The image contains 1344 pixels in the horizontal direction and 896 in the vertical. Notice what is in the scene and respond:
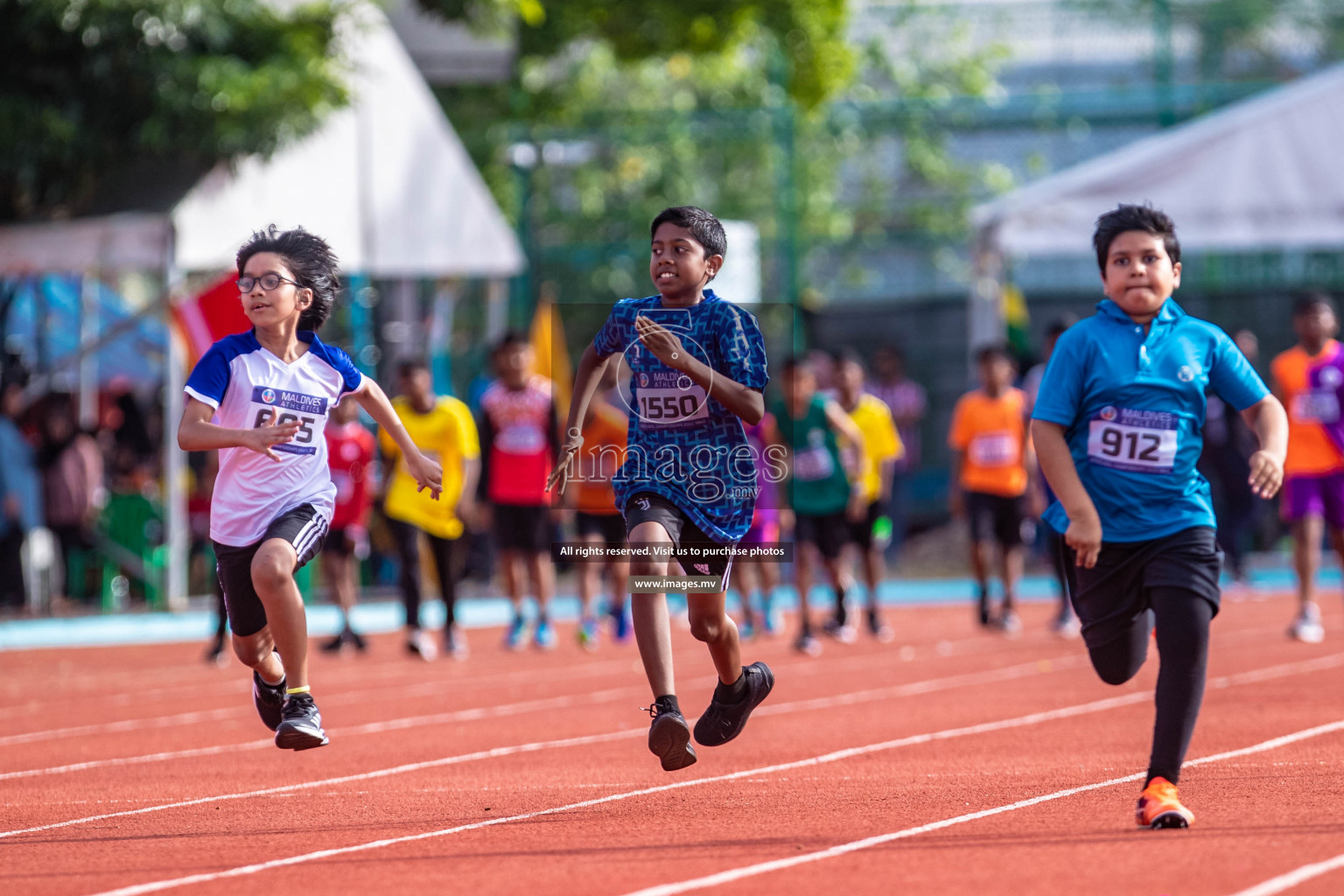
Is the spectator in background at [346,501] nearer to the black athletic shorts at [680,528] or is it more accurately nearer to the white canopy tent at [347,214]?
the white canopy tent at [347,214]

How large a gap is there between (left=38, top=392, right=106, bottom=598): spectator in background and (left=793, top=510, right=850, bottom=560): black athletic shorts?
769 cm

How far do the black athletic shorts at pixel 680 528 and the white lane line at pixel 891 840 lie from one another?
117cm

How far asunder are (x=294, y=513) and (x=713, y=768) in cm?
197

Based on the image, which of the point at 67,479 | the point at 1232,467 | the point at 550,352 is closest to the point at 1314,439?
the point at 1232,467

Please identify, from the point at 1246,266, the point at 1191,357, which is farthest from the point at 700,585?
the point at 1246,266

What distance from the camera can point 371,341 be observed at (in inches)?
795

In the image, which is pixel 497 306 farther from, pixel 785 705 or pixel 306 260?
pixel 306 260

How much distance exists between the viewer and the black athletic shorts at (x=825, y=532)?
14.0 m

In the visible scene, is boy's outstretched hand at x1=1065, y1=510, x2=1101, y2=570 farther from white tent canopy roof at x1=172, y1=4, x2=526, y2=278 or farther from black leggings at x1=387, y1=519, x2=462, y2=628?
white tent canopy roof at x1=172, y1=4, x2=526, y2=278

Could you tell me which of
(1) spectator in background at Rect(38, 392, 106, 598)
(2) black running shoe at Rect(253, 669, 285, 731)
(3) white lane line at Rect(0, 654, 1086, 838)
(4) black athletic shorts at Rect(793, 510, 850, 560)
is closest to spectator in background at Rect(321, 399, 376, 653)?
(4) black athletic shorts at Rect(793, 510, 850, 560)

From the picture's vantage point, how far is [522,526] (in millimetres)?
14172

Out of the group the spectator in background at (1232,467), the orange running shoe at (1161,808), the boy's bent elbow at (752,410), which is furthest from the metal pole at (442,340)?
the orange running shoe at (1161,808)

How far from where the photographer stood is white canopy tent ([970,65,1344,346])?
16.2 meters

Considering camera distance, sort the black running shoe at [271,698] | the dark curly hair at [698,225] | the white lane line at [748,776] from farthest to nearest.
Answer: the black running shoe at [271,698] < the dark curly hair at [698,225] < the white lane line at [748,776]
